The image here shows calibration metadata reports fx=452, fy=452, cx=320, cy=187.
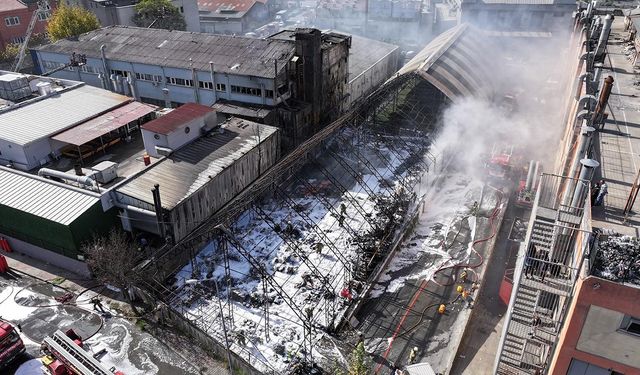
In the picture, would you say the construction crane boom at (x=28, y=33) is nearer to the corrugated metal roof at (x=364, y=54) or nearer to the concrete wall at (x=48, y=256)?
the concrete wall at (x=48, y=256)

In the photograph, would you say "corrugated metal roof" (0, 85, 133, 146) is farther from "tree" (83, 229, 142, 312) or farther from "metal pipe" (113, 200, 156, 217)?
"tree" (83, 229, 142, 312)

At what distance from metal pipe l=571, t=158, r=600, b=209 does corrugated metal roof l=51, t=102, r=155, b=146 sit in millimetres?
25858

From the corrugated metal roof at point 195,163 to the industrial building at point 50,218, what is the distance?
1.99m

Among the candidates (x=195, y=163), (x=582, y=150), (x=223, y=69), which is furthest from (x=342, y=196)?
(x=582, y=150)

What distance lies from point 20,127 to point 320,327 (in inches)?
893

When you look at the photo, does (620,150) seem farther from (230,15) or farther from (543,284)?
(230,15)

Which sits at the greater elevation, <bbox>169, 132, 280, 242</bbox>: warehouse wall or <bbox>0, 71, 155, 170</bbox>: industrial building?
<bbox>0, 71, 155, 170</bbox>: industrial building

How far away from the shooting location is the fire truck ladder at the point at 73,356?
16969 mm

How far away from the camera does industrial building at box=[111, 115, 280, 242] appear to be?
23.7 m

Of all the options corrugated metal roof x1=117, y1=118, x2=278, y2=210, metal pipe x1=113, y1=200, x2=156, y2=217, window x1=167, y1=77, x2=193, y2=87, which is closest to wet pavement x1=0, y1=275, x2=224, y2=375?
metal pipe x1=113, y1=200, x2=156, y2=217

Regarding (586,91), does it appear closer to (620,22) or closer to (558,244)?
(558,244)

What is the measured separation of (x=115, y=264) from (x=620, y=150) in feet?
74.3

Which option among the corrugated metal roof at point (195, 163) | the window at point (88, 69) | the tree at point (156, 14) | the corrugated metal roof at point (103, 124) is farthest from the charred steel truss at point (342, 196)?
the tree at point (156, 14)

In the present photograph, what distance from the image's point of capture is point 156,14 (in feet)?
189
